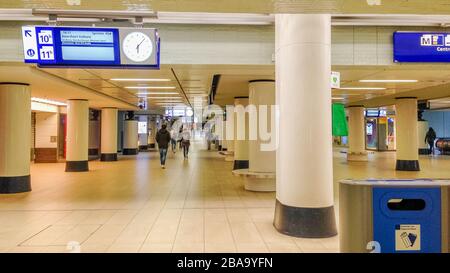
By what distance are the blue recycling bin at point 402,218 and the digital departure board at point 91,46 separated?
4.11 m

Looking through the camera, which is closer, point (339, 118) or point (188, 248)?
point (188, 248)

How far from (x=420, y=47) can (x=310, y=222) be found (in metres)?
4.01

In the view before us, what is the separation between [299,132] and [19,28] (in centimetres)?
504

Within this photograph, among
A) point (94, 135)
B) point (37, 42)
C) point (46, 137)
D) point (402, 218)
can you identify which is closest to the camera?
point (402, 218)

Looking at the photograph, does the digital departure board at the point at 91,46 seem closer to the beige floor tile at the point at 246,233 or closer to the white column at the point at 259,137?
the beige floor tile at the point at 246,233

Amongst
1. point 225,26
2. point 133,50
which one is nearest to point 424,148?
point 225,26

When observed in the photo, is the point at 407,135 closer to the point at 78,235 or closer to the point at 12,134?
the point at 78,235

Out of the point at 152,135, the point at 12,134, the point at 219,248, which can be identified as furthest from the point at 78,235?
the point at 152,135

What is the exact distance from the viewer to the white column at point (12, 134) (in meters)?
8.03

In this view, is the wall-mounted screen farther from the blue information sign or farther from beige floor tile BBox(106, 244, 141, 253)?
beige floor tile BBox(106, 244, 141, 253)

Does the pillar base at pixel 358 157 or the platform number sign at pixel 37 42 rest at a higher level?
the platform number sign at pixel 37 42

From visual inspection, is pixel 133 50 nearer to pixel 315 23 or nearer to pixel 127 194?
pixel 315 23

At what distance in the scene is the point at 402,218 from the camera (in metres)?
2.38

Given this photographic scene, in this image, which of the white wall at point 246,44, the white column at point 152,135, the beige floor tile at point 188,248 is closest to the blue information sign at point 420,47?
the white wall at point 246,44
